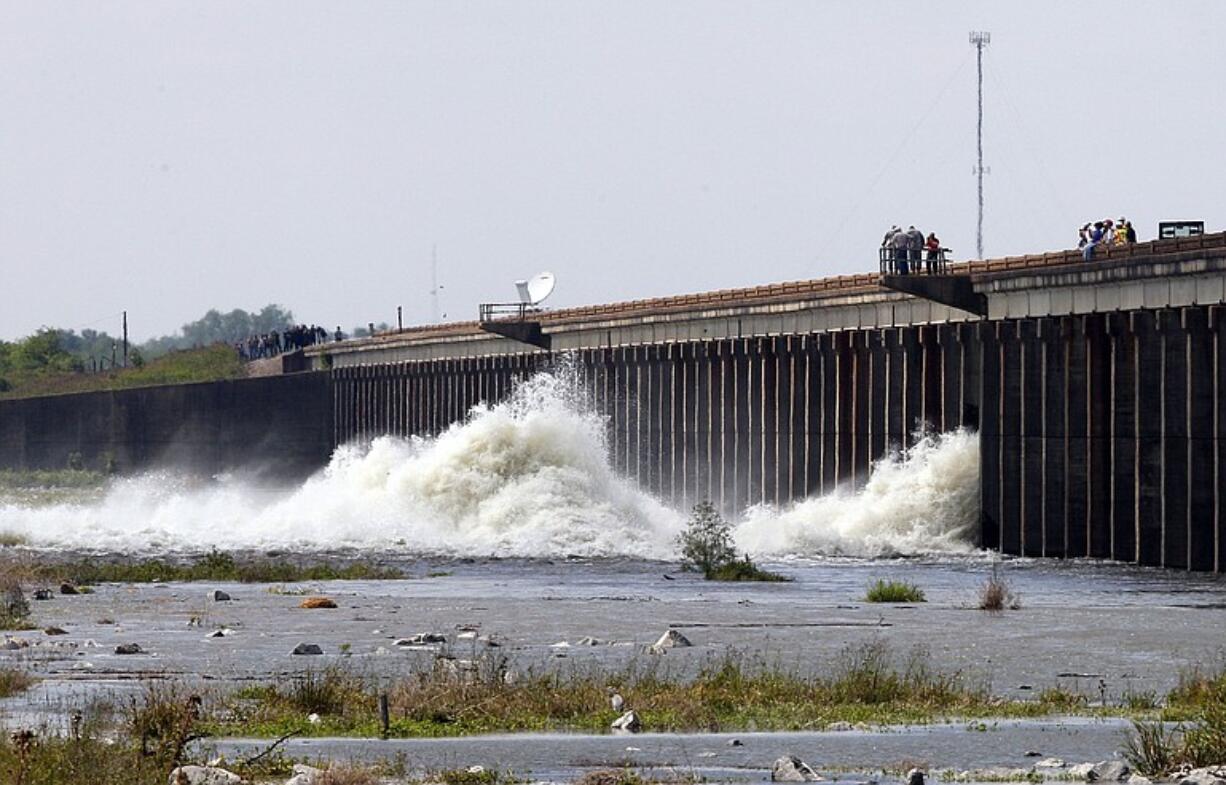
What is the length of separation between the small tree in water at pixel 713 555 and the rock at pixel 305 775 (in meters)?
31.2

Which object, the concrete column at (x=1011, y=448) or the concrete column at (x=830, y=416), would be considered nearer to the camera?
the concrete column at (x=1011, y=448)

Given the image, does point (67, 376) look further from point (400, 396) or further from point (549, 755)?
point (549, 755)

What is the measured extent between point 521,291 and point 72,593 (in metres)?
59.6

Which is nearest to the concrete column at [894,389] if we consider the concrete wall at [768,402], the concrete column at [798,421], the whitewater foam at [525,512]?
the concrete wall at [768,402]

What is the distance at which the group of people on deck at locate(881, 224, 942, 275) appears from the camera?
6925cm

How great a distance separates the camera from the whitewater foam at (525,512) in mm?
67125

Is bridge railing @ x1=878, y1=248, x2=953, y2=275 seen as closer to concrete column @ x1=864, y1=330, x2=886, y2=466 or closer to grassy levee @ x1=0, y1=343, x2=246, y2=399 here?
concrete column @ x1=864, y1=330, x2=886, y2=466

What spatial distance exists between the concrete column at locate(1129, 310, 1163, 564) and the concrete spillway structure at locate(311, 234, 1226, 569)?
6 centimetres

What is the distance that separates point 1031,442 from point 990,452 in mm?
2446

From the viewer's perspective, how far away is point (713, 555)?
5375 cm

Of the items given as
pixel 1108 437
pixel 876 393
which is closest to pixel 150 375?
pixel 876 393

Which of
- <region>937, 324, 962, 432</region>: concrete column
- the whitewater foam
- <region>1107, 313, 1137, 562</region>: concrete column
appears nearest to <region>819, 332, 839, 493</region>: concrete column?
the whitewater foam

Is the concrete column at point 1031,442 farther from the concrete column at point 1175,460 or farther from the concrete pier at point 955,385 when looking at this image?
the concrete column at point 1175,460

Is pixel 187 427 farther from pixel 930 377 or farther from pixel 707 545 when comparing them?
pixel 707 545
